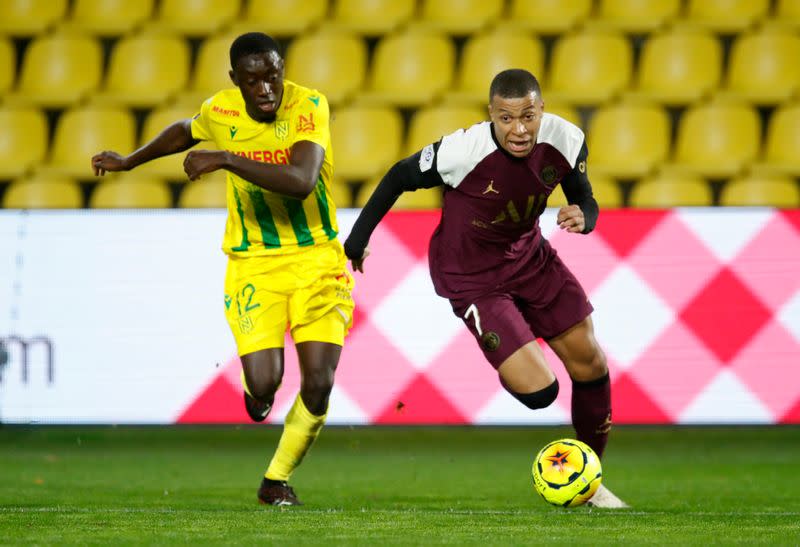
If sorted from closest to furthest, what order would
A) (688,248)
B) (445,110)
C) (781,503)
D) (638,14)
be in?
1. (781,503)
2. (688,248)
3. (445,110)
4. (638,14)

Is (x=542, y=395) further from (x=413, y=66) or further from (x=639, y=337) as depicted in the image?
(x=413, y=66)

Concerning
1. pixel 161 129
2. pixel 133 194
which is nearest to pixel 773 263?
pixel 133 194

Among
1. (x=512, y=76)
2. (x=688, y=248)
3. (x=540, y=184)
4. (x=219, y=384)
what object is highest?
(x=512, y=76)

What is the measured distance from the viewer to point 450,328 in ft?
23.9

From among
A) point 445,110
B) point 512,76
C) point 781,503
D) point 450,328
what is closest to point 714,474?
point 781,503

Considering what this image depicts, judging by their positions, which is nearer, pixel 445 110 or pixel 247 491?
pixel 247 491

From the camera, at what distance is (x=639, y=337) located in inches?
283

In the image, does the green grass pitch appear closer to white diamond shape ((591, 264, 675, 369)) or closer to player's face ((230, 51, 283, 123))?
white diamond shape ((591, 264, 675, 369))

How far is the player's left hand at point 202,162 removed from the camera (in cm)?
482

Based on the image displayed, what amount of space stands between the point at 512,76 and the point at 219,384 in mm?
2996

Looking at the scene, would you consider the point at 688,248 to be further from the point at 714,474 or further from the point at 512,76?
the point at 512,76

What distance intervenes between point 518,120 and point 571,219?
431 mm

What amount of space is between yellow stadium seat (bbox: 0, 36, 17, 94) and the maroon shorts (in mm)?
5848

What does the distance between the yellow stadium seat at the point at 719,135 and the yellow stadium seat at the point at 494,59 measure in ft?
3.85
